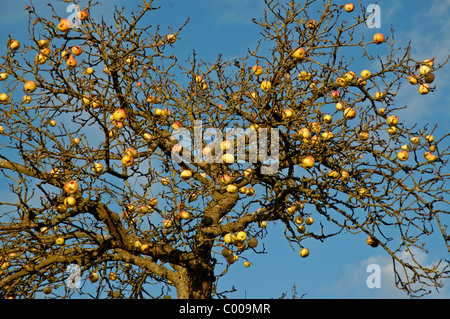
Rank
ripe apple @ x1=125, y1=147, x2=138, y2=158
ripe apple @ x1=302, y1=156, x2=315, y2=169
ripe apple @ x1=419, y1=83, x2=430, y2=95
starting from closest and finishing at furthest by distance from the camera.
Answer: ripe apple @ x1=302, y1=156, x2=315, y2=169 < ripe apple @ x1=125, y1=147, x2=138, y2=158 < ripe apple @ x1=419, y1=83, x2=430, y2=95

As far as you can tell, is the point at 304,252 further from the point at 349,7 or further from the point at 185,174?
the point at 349,7

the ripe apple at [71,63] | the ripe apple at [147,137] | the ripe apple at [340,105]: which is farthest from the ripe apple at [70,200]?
the ripe apple at [340,105]

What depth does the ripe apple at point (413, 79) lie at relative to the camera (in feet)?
24.8

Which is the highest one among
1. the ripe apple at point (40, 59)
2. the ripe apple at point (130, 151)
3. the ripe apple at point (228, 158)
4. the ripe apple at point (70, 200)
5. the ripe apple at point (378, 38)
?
the ripe apple at point (378, 38)

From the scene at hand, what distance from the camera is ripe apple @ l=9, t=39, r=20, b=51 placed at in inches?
318

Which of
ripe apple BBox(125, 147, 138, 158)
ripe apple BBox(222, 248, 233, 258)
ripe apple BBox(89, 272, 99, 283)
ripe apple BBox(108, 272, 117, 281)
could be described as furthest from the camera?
ripe apple BBox(108, 272, 117, 281)

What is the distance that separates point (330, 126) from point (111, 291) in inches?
200

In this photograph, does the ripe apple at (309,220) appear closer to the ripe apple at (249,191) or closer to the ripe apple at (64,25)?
the ripe apple at (249,191)

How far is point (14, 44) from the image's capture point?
809cm

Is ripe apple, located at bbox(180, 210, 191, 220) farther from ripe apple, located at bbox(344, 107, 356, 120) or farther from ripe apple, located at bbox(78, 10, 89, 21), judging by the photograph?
ripe apple, located at bbox(78, 10, 89, 21)

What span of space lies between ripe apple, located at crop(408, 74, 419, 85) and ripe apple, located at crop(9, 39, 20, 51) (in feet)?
21.4

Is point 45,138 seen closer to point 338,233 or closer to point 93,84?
point 93,84

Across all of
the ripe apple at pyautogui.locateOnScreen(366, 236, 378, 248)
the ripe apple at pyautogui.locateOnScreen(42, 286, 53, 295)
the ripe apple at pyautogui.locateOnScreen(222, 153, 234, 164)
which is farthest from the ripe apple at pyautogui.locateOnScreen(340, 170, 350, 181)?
the ripe apple at pyautogui.locateOnScreen(42, 286, 53, 295)

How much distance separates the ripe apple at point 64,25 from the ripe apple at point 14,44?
1268mm
